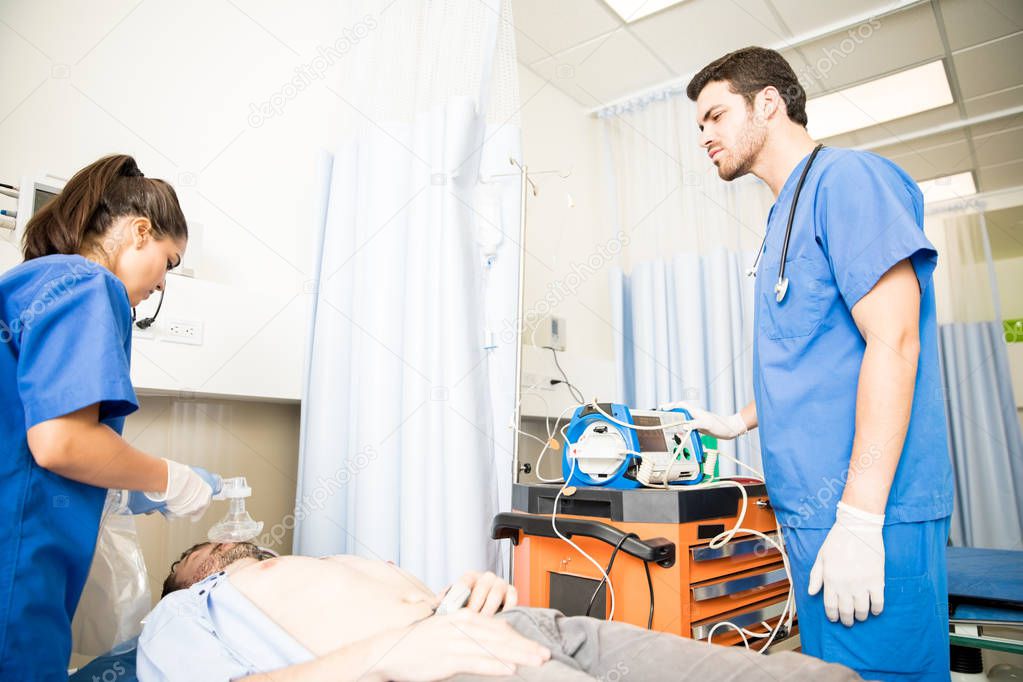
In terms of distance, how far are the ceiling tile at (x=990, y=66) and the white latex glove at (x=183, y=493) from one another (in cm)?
325

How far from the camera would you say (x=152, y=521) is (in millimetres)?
1721

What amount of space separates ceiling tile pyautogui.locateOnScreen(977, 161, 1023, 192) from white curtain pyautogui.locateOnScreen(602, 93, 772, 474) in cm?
211

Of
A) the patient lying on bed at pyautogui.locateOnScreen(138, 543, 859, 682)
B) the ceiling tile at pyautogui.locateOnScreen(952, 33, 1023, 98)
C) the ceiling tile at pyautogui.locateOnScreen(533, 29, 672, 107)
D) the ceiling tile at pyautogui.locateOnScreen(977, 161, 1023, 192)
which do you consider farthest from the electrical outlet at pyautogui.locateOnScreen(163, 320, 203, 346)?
the ceiling tile at pyautogui.locateOnScreen(977, 161, 1023, 192)

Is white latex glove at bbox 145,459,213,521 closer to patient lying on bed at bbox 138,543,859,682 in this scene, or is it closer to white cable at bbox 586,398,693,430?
patient lying on bed at bbox 138,543,859,682

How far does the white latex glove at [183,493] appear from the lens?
113 centimetres

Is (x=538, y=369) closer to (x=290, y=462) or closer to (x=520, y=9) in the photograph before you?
(x=290, y=462)

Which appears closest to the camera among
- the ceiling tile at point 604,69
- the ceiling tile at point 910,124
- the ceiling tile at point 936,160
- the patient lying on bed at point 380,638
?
the patient lying on bed at point 380,638

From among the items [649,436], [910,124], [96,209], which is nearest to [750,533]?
[649,436]

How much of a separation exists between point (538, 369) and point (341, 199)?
1.01m

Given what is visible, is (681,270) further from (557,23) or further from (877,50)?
(877,50)

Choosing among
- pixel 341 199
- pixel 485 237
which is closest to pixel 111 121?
pixel 341 199

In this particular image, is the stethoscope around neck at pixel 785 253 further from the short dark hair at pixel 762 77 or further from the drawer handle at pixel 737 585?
the drawer handle at pixel 737 585

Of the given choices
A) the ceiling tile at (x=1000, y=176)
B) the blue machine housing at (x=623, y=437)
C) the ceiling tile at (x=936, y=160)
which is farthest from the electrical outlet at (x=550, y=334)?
the ceiling tile at (x=1000, y=176)

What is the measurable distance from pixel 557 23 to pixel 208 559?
2353 mm
